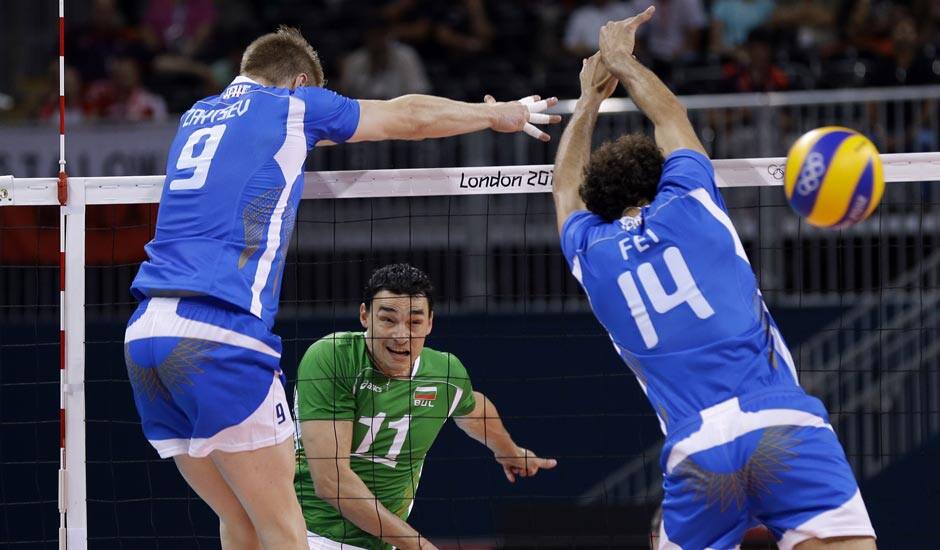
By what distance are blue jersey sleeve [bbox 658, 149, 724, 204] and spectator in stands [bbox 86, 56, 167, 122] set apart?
869 centimetres

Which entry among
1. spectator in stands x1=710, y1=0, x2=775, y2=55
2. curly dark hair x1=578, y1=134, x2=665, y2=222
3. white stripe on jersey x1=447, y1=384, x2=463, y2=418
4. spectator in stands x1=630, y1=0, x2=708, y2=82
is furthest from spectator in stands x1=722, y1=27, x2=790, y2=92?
curly dark hair x1=578, y1=134, x2=665, y2=222

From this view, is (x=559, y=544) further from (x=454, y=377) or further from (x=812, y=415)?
(x=812, y=415)

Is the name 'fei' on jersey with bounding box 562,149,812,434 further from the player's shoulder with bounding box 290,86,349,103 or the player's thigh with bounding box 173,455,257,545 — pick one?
the player's thigh with bounding box 173,455,257,545

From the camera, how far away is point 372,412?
6.40 meters

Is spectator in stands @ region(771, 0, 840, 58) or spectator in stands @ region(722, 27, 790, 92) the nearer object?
spectator in stands @ region(722, 27, 790, 92)

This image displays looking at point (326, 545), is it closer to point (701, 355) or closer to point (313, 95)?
point (313, 95)

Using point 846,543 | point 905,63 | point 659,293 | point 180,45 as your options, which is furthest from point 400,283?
point 180,45

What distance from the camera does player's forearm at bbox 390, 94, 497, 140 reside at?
5.57 meters

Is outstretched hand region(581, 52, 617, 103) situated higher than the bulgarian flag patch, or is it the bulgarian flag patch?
outstretched hand region(581, 52, 617, 103)

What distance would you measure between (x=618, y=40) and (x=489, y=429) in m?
2.15

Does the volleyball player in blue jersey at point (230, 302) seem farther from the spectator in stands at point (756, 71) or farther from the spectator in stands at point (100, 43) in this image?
the spectator in stands at point (100, 43)

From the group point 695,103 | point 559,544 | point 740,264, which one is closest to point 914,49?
point 695,103

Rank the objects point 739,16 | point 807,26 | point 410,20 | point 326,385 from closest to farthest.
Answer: point 326,385, point 739,16, point 807,26, point 410,20

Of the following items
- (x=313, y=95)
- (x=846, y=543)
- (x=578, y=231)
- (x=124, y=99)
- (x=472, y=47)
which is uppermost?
(x=472, y=47)
